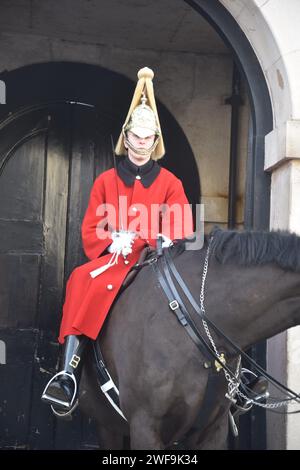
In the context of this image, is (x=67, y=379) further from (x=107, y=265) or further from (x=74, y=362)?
(x=107, y=265)

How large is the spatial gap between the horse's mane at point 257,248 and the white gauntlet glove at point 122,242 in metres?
0.63

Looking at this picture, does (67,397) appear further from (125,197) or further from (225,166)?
(225,166)

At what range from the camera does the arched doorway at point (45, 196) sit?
259 inches

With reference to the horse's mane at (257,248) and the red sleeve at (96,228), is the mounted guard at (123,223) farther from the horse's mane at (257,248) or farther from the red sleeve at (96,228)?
the horse's mane at (257,248)

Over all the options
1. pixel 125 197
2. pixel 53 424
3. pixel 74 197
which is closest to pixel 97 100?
pixel 74 197

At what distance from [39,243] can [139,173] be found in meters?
2.11

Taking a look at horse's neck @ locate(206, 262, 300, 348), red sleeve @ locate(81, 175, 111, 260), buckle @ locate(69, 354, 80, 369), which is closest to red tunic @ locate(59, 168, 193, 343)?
red sleeve @ locate(81, 175, 111, 260)

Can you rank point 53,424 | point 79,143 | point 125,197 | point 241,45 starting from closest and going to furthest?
1. point 125,197
2. point 241,45
3. point 53,424
4. point 79,143

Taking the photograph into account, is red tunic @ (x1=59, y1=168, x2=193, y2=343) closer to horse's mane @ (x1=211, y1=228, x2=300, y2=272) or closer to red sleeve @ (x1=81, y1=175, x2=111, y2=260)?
red sleeve @ (x1=81, y1=175, x2=111, y2=260)

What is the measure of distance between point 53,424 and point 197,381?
286cm

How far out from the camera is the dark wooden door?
21.5 feet

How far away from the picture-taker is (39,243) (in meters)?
6.83

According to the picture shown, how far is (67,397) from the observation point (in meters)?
4.40

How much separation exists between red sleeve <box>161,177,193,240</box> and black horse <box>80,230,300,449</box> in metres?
0.58
